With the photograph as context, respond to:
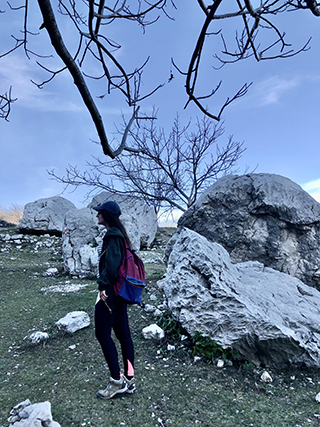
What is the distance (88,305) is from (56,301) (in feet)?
2.80

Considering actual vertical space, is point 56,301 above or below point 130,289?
below

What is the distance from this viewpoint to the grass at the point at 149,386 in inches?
107

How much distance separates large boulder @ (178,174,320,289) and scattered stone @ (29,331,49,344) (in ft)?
11.4

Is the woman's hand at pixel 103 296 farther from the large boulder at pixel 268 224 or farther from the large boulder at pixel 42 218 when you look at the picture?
the large boulder at pixel 42 218

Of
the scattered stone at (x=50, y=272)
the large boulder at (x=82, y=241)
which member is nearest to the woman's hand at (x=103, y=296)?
the large boulder at (x=82, y=241)

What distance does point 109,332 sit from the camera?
9.39 ft

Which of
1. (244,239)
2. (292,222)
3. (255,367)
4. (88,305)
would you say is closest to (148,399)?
A: (255,367)

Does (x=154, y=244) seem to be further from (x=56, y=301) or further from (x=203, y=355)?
(x=203, y=355)

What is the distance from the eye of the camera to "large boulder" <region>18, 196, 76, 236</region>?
14195 mm

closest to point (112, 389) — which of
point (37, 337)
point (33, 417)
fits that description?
point (33, 417)

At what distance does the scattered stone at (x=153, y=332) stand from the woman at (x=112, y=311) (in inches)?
39.4

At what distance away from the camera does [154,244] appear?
14.5 metres

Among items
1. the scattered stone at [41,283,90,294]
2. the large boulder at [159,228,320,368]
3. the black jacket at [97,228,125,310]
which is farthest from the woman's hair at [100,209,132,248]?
the scattered stone at [41,283,90,294]

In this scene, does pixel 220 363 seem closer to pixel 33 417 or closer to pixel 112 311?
pixel 112 311
